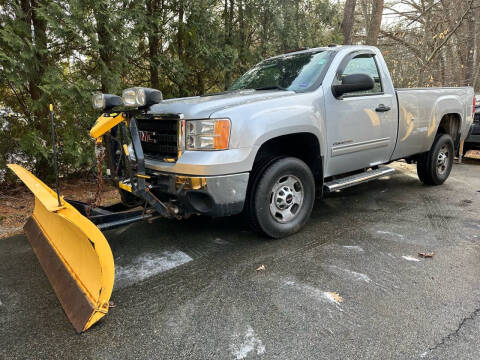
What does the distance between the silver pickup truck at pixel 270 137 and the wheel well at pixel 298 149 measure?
1cm

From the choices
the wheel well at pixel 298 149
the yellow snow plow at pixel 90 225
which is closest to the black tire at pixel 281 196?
the wheel well at pixel 298 149

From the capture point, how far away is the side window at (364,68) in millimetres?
4297

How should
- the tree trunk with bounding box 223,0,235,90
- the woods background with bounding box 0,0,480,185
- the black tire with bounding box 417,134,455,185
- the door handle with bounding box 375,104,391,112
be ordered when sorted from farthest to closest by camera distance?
the tree trunk with bounding box 223,0,235,90 < the black tire with bounding box 417,134,455,185 < the woods background with bounding box 0,0,480,185 < the door handle with bounding box 375,104,391,112

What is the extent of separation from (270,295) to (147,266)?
123 centimetres

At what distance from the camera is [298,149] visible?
4.01 m

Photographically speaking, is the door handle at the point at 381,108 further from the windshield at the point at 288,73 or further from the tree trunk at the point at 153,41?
the tree trunk at the point at 153,41

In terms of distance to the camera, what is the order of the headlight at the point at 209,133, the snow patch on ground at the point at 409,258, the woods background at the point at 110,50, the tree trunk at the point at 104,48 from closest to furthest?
the headlight at the point at 209,133 < the snow patch on ground at the point at 409,258 < the woods background at the point at 110,50 < the tree trunk at the point at 104,48

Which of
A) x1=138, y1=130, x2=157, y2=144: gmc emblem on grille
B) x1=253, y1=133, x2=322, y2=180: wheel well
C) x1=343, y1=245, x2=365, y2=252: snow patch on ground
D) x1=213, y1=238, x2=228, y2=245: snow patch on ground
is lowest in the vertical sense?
x1=343, y1=245, x2=365, y2=252: snow patch on ground

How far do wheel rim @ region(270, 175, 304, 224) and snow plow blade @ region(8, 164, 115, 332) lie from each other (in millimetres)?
1847

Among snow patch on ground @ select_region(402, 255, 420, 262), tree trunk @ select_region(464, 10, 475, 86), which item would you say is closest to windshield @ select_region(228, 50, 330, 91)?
snow patch on ground @ select_region(402, 255, 420, 262)

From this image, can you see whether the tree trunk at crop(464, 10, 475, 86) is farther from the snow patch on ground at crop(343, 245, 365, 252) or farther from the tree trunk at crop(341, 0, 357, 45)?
the snow patch on ground at crop(343, 245, 365, 252)

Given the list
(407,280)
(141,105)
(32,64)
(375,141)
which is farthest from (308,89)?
(32,64)

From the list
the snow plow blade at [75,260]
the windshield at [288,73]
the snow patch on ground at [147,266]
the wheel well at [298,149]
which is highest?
the windshield at [288,73]

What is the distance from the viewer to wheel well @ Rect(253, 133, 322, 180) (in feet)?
12.2
